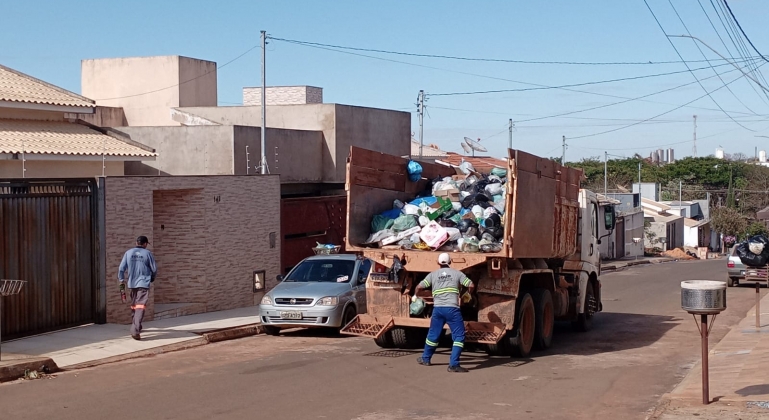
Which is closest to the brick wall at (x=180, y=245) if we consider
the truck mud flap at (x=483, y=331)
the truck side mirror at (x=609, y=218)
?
the truck mud flap at (x=483, y=331)

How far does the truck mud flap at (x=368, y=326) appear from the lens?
13188 mm

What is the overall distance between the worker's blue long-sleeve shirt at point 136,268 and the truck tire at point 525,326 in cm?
599

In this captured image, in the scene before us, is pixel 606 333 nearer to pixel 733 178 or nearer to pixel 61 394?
pixel 61 394

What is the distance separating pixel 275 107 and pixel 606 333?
15.7 metres

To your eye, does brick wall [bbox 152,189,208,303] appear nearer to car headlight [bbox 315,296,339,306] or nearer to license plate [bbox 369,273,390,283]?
car headlight [bbox 315,296,339,306]

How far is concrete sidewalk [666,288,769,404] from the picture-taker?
32.3 ft

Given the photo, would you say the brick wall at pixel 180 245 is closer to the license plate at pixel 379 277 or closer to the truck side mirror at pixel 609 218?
the license plate at pixel 379 277

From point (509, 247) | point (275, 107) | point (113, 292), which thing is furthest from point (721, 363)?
point (275, 107)

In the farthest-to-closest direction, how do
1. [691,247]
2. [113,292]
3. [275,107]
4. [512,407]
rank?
1. [691,247]
2. [275,107]
3. [113,292]
4. [512,407]

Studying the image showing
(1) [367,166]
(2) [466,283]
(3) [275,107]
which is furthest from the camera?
(3) [275,107]

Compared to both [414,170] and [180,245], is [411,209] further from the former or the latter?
[180,245]

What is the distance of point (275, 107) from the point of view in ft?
96.6

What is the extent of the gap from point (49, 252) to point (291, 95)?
75.5 ft

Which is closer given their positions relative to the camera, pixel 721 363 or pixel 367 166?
pixel 721 363
